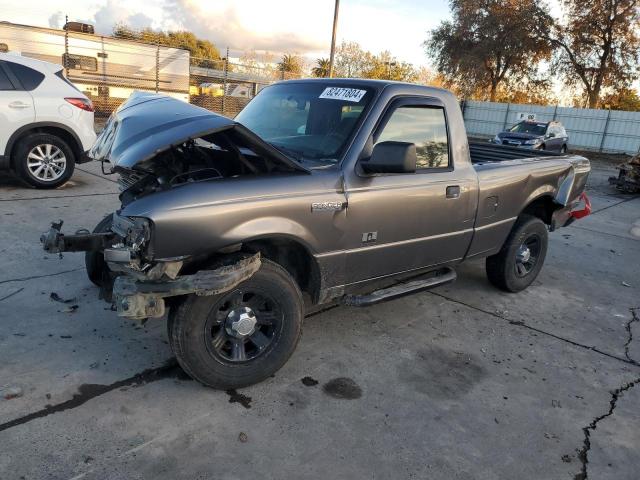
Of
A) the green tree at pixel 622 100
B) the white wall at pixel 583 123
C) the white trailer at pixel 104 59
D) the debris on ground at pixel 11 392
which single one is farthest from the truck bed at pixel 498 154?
the green tree at pixel 622 100

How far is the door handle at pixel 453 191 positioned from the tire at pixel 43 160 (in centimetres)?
624

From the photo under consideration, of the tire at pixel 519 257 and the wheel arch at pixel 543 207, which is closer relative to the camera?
the tire at pixel 519 257

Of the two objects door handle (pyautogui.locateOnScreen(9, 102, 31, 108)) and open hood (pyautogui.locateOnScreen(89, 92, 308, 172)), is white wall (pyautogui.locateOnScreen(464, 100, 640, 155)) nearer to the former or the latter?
door handle (pyautogui.locateOnScreen(9, 102, 31, 108))

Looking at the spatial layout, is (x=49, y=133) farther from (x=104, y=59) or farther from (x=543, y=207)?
(x=104, y=59)

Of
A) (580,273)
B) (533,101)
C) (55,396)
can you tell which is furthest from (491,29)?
(55,396)

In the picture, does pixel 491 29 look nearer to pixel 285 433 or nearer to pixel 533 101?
pixel 533 101

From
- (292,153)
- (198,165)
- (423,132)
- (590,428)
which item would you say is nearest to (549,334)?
(590,428)

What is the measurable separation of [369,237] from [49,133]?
6297 mm

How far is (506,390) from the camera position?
3.38 metres

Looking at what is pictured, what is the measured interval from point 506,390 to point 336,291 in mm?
1282

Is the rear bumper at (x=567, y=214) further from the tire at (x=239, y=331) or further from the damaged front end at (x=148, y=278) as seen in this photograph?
the damaged front end at (x=148, y=278)

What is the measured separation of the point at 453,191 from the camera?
13.2 ft

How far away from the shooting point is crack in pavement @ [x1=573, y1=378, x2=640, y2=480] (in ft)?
8.78

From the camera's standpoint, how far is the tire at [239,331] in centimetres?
289
